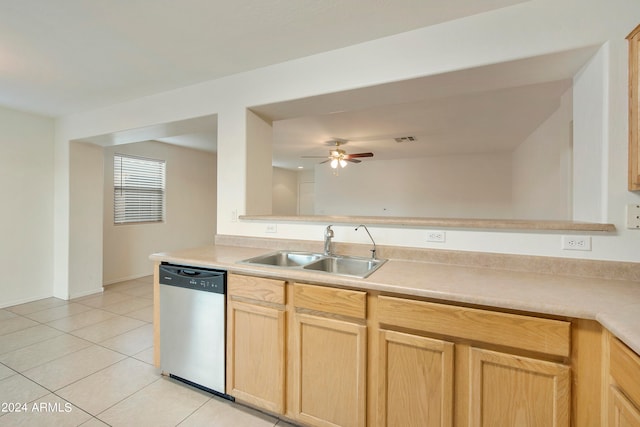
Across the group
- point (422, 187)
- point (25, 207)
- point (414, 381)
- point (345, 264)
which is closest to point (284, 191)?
point (422, 187)

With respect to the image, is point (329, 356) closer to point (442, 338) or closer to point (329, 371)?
point (329, 371)

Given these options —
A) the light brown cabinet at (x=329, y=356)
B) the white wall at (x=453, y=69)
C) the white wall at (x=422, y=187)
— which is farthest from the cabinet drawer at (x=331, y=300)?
the white wall at (x=422, y=187)

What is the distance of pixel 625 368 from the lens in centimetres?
88

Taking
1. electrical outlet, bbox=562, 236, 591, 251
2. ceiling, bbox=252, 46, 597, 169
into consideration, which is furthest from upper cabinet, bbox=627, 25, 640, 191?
electrical outlet, bbox=562, 236, 591, 251

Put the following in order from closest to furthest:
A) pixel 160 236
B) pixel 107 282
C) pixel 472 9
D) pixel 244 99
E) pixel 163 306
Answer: pixel 472 9
pixel 163 306
pixel 244 99
pixel 107 282
pixel 160 236

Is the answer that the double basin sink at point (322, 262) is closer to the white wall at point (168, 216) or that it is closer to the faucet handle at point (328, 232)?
the faucet handle at point (328, 232)

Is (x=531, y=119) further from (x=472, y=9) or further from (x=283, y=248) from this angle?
(x=283, y=248)

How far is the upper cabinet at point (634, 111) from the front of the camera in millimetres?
1268

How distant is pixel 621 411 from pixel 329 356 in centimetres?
107

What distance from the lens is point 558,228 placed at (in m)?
1.49

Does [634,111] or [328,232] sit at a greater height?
[634,111]

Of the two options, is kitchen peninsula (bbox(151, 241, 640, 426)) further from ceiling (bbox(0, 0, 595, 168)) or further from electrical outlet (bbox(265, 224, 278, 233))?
ceiling (bbox(0, 0, 595, 168))

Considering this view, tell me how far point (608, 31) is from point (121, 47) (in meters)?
3.00

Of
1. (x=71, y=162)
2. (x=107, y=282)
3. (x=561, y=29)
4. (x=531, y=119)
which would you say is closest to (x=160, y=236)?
(x=107, y=282)
